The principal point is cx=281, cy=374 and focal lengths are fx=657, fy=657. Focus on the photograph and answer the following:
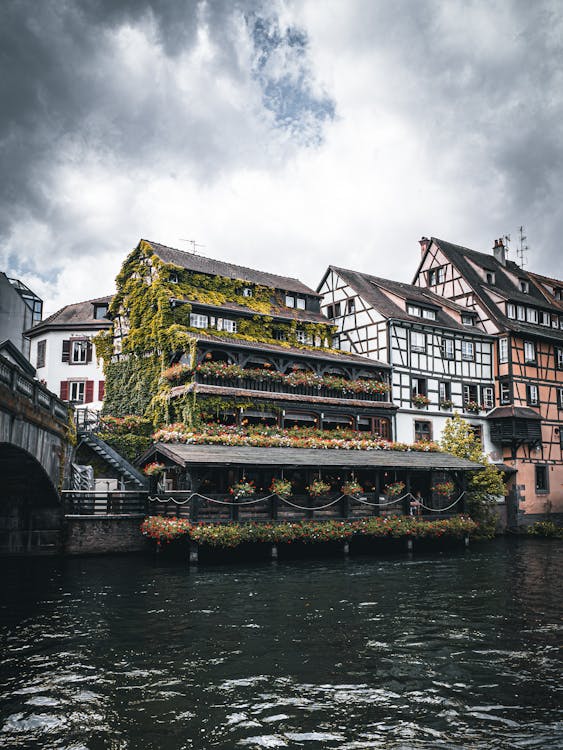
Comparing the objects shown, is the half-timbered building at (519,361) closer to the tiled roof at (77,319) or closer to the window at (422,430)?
the window at (422,430)

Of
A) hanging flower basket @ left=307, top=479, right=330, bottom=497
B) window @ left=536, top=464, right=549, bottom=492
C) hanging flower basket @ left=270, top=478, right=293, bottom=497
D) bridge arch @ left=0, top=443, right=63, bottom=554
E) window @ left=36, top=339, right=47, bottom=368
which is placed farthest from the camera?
window @ left=36, top=339, right=47, bottom=368

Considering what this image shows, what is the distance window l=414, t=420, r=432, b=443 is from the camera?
140 feet

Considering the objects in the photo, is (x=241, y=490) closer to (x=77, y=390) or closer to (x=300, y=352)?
(x=300, y=352)

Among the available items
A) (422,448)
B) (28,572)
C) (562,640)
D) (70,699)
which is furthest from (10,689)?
(422,448)

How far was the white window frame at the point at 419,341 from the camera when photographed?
4397 cm

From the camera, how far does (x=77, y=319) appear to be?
4850 centimetres

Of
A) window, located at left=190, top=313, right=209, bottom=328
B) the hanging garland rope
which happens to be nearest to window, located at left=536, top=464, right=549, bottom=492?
the hanging garland rope

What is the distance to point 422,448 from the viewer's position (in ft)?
125

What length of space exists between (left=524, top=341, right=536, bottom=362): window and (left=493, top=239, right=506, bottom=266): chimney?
11.4 m

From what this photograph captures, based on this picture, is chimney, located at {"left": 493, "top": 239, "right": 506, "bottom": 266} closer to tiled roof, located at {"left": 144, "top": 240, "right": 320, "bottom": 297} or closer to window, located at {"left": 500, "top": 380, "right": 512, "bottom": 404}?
window, located at {"left": 500, "top": 380, "right": 512, "bottom": 404}

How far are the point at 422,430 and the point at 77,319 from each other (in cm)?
2606

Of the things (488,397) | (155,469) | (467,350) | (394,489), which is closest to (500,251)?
(467,350)

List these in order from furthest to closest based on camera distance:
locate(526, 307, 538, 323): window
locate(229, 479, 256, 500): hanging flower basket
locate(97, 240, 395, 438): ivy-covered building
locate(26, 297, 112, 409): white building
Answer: locate(526, 307, 538, 323): window → locate(26, 297, 112, 409): white building → locate(97, 240, 395, 438): ivy-covered building → locate(229, 479, 256, 500): hanging flower basket

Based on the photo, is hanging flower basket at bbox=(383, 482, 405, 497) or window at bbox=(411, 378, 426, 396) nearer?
hanging flower basket at bbox=(383, 482, 405, 497)
